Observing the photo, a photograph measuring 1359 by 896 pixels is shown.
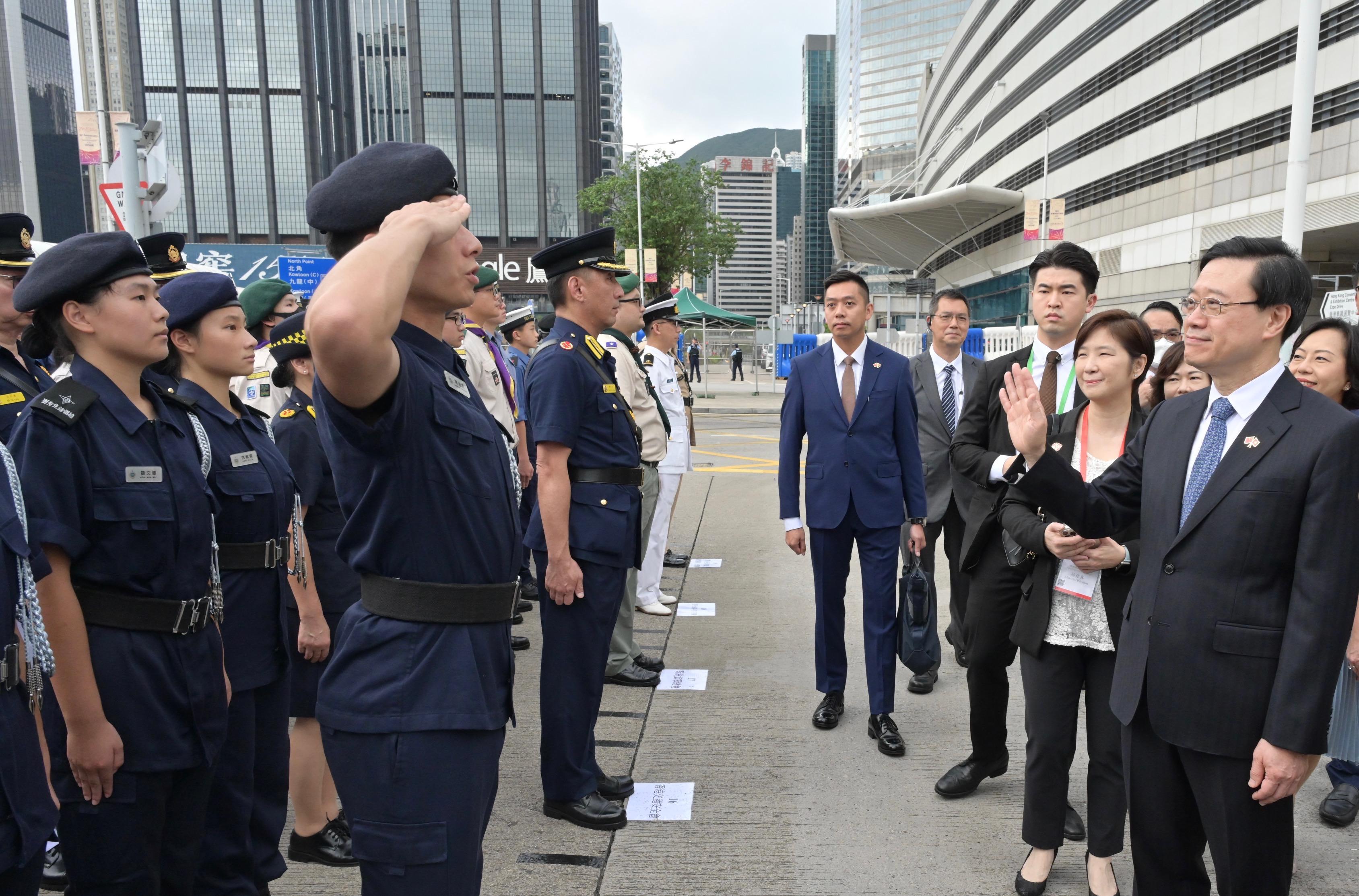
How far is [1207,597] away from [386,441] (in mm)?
2046

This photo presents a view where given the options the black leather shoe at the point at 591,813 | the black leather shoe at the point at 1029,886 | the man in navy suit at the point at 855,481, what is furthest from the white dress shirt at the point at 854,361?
the black leather shoe at the point at 1029,886

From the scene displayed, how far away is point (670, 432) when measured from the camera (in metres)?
6.59

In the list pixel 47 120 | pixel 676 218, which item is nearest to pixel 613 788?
pixel 676 218


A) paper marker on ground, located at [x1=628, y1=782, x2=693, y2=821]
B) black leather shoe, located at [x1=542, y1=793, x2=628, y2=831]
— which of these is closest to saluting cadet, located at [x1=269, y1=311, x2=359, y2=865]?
black leather shoe, located at [x1=542, y1=793, x2=628, y2=831]

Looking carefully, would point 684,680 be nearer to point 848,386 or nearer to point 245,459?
point 848,386

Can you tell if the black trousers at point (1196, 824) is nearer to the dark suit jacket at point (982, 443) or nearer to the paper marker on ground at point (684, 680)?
the dark suit jacket at point (982, 443)

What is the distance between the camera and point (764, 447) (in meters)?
16.7

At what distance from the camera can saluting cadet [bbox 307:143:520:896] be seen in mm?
1823

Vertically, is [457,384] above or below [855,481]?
above

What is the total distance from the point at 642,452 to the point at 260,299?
2323 millimetres

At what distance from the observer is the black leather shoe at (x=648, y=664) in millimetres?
5316

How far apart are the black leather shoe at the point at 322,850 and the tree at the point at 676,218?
124ft

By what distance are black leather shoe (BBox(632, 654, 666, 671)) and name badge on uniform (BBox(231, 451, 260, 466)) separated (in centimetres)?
294

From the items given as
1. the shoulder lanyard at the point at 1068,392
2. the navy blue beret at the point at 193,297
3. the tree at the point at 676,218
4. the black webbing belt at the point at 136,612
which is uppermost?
the tree at the point at 676,218
